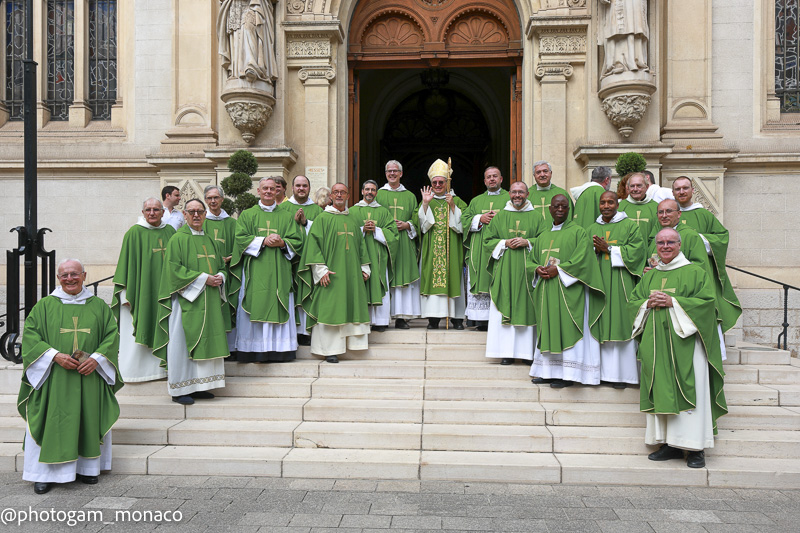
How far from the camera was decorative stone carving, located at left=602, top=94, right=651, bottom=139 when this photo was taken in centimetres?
949

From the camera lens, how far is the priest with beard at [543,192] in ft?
25.5

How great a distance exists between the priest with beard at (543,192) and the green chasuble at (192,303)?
3.70 meters

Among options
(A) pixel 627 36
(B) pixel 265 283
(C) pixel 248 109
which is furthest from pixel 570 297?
(C) pixel 248 109

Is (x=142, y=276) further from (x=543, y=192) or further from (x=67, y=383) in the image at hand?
(x=543, y=192)

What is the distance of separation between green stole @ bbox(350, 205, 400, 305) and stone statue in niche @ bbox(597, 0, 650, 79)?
4.06 m

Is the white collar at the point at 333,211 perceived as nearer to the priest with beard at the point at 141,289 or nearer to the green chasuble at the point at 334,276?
the green chasuble at the point at 334,276

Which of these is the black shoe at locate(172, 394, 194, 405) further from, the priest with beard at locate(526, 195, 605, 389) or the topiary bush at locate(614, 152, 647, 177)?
the topiary bush at locate(614, 152, 647, 177)

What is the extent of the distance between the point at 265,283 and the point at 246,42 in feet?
13.9

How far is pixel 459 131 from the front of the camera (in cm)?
1933

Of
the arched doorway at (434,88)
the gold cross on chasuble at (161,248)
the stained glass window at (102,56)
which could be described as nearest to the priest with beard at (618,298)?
the arched doorway at (434,88)

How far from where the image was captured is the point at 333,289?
733cm

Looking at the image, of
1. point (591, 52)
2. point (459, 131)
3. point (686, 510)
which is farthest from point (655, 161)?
point (459, 131)

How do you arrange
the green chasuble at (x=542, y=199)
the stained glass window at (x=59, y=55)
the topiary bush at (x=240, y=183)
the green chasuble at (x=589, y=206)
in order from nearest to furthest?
1. the green chasuble at (x=589, y=206)
2. the green chasuble at (x=542, y=199)
3. the topiary bush at (x=240, y=183)
4. the stained glass window at (x=59, y=55)

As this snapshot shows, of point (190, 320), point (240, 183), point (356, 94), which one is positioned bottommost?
point (190, 320)
